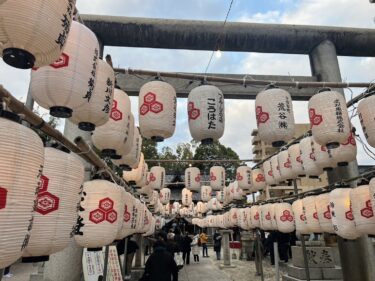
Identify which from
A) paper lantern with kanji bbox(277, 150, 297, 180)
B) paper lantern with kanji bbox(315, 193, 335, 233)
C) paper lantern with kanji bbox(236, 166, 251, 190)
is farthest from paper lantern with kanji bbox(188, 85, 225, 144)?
paper lantern with kanji bbox(236, 166, 251, 190)

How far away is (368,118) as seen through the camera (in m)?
4.76

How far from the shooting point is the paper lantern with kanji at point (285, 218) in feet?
A: 28.3

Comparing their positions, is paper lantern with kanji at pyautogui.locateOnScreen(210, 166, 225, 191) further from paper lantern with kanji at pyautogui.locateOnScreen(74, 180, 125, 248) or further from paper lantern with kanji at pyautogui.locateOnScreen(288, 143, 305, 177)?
paper lantern with kanji at pyautogui.locateOnScreen(74, 180, 125, 248)

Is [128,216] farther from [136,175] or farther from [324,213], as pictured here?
[324,213]

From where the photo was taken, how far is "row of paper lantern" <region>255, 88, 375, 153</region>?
5180 millimetres

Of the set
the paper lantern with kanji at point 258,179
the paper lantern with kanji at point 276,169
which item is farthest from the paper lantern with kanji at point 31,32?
the paper lantern with kanji at point 258,179

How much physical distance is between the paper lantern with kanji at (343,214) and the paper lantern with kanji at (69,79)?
479 centimetres

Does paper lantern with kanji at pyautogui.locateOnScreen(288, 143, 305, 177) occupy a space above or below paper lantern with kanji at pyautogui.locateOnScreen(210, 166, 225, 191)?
below

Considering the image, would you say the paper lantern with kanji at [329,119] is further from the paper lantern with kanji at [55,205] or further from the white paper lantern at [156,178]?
the white paper lantern at [156,178]

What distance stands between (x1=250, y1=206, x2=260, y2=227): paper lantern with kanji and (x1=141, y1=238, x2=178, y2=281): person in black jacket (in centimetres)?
579

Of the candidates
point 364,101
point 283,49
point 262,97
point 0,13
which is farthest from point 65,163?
point 283,49

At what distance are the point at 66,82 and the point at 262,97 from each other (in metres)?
3.77

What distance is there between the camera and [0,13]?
2.00 m

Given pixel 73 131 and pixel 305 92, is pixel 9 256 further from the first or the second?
pixel 305 92
